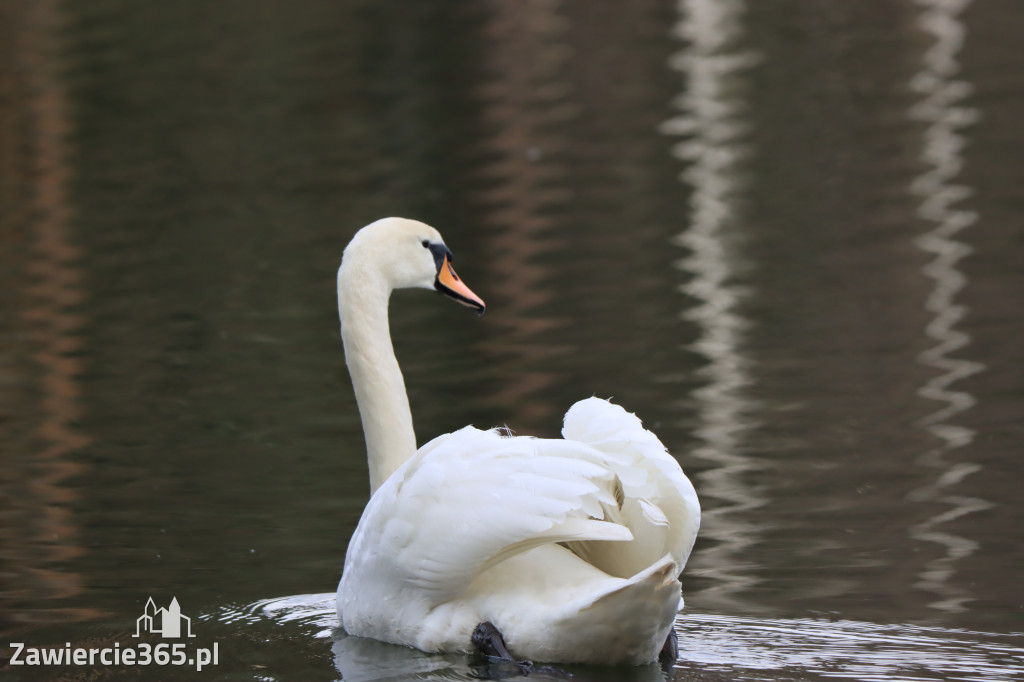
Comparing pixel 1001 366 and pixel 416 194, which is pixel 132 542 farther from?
pixel 416 194

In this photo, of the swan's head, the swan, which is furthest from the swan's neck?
the swan

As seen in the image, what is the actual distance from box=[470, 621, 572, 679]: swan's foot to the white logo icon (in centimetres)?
128

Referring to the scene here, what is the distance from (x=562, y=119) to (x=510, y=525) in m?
17.4

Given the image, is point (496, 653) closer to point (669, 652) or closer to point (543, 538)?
point (543, 538)

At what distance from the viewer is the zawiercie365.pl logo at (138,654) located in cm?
548

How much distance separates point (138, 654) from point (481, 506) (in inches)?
58.6

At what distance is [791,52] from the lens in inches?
995

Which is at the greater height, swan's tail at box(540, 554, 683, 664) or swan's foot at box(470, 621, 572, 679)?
swan's tail at box(540, 554, 683, 664)

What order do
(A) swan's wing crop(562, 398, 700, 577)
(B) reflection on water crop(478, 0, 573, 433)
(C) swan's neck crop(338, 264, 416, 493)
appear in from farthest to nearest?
(B) reflection on water crop(478, 0, 573, 433) → (C) swan's neck crop(338, 264, 416, 493) → (A) swan's wing crop(562, 398, 700, 577)

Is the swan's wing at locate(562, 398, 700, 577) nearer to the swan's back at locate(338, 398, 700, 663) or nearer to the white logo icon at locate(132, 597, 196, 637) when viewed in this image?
the swan's back at locate(338, 398, 700, 663)

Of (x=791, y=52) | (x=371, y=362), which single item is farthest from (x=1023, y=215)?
(x=791, y=52)

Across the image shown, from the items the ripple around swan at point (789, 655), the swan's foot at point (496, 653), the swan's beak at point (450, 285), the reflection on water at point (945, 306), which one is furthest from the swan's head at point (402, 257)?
the reflection on water at point (945, 306)

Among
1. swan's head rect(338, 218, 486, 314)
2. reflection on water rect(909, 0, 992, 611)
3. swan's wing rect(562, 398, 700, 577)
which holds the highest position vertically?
swan's head rect(338, 218, 486, 314)

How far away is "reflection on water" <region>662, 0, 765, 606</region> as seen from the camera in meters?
6.82
